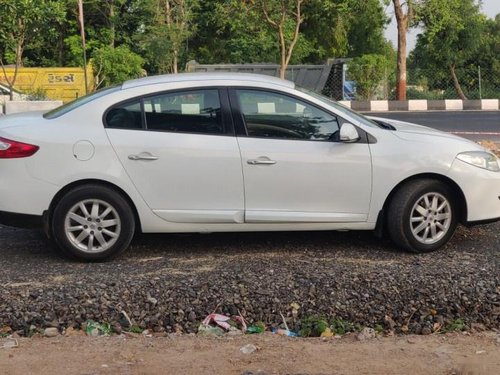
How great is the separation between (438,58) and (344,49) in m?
8.56

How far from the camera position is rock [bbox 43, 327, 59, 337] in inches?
153

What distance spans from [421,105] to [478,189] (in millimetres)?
18771

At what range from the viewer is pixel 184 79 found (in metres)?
5.15

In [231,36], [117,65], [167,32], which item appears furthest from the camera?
[231,36]

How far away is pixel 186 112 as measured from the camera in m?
5.05

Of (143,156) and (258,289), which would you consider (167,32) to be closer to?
(143,156)

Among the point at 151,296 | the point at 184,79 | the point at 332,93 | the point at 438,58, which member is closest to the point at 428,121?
the point at 332,93

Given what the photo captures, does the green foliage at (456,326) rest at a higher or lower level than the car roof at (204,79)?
lower

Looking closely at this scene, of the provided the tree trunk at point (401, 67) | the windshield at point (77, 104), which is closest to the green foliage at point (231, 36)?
the tree trunk at point (401, 67)

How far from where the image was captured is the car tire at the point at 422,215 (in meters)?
5.07

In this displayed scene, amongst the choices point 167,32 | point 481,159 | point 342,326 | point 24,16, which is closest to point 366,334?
point 342,326

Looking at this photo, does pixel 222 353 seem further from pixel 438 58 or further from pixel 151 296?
pixel 438 58

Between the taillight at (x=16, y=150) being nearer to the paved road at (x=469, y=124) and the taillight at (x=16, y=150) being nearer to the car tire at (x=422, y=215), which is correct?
the car tire at (x=422, y=215)

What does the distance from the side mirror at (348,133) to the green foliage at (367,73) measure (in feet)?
64.6
